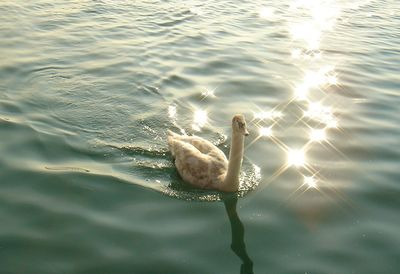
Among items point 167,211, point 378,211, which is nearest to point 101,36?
point 167,211

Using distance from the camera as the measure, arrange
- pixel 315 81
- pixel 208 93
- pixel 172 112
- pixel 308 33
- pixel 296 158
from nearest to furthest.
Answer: pixel 296 158
pixel 172 112
pixel 208 93
pixel 315 81
pixel 308 33

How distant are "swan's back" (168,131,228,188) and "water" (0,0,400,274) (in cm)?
24

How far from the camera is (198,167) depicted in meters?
10.6

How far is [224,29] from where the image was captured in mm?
22328

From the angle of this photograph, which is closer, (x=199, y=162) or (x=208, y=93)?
(x=199, y=162)

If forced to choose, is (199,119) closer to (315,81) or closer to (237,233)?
(237,233)

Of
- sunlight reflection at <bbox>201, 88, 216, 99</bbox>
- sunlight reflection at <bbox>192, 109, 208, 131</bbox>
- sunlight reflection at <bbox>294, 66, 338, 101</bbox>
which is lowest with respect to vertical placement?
sunlight reflection at <bbox>294, 66, 338, 101</bbox>

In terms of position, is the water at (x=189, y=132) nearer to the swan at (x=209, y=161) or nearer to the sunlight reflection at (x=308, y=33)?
the sunlight reflection at (x=308, y=33)

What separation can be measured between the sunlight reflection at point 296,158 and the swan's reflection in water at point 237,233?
2.07m

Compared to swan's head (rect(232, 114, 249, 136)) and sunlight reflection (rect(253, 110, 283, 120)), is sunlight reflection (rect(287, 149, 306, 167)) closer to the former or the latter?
sunlight reflection (rect(253, 110, 283, 120))

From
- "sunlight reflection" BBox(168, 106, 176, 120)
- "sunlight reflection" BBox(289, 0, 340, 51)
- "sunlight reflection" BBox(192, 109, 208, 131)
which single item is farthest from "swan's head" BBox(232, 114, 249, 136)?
"sunlight reflection" BBox(289, 0, 340, 51)

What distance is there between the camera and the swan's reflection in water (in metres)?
8.28

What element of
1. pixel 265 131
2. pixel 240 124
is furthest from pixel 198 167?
pixel 265 131

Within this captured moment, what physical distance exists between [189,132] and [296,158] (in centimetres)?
276
